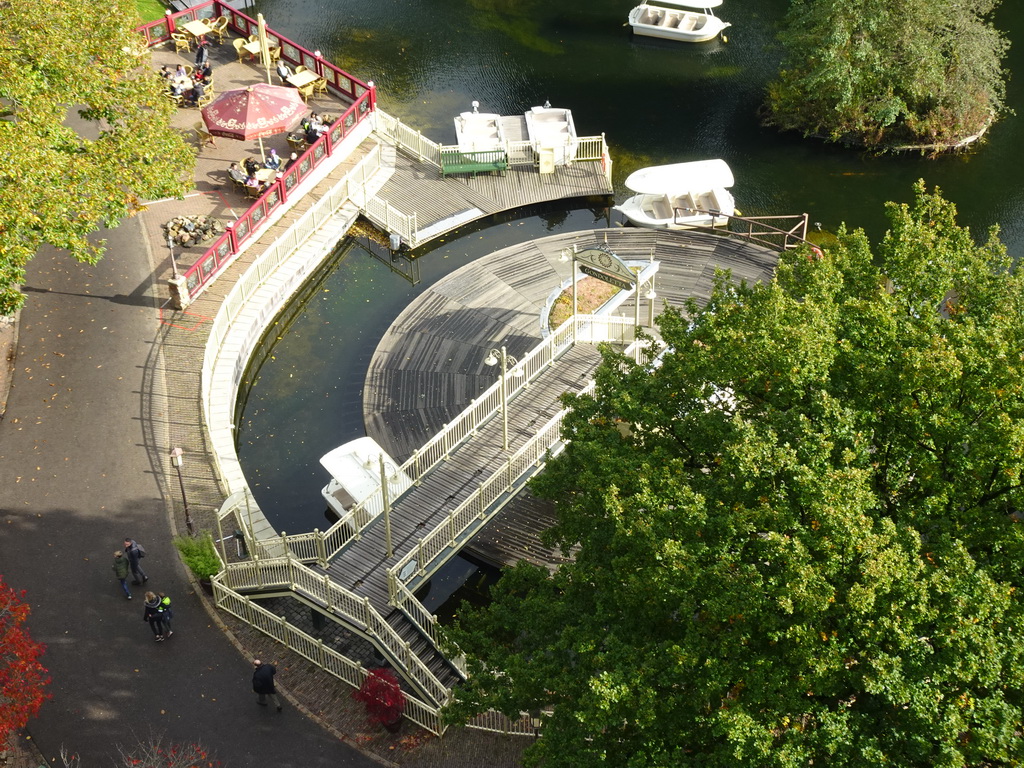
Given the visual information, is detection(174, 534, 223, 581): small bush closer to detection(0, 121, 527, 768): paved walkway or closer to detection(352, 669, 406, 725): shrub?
detection(0, 121, 527, 768): paved walkway

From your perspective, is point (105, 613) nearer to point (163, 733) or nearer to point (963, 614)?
point (163, 733)

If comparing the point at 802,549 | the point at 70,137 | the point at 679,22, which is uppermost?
the point at 802,549

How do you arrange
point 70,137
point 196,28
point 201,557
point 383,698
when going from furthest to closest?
point 196,28 → point 70,137 → point 201,557 → point 383,698

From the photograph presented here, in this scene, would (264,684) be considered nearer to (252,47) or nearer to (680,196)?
(680,196)

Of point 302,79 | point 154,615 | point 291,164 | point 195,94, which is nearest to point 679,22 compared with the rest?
point 302,79

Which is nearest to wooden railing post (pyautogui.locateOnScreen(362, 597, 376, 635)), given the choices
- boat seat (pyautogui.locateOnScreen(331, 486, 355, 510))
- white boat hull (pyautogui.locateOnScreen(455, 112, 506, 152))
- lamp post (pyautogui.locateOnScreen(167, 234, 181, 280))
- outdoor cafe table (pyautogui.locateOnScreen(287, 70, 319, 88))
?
boat seat (pyautogui.locateOnScreen(331, 486, 355, 510))

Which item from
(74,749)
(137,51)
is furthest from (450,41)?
(74,749)

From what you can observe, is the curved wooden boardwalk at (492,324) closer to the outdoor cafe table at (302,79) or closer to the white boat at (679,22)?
the outdoor cafe table at (302,79)
